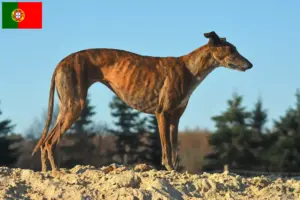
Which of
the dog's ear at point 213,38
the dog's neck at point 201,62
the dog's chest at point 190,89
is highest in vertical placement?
the dog's ear at point 213,38

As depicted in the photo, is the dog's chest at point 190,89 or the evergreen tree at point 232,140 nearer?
the dog's chest at point 190,89

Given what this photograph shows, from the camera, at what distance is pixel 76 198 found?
8.73m

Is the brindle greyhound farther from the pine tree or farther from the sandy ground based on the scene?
the pine tree

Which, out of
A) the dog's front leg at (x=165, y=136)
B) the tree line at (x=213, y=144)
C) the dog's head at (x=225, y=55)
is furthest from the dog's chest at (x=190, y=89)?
the tree line at (x=213, y=144)

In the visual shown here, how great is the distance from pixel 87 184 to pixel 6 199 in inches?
53.7

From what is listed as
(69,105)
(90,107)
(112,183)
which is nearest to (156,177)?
(112,183)

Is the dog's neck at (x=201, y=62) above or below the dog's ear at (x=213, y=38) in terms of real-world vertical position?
below

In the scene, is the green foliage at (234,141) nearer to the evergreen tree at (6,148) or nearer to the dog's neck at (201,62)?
the evergreen tree at (6,148)

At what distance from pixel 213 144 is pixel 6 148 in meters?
13.8

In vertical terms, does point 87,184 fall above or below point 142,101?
below

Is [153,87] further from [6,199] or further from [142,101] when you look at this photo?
[6,199]

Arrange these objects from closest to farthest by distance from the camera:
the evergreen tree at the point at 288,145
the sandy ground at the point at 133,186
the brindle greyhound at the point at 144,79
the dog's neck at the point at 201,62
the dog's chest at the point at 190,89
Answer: the sandy ground at the point at 133,186 < the brindle greyhound at the point at 144,79 < the dog's chest at the point at 190,89 < the dog's neck at the point at 201,62 < the evergreen tree at the point at 288,145

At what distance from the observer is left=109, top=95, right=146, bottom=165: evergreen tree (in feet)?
144

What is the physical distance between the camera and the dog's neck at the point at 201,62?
37.8ft
